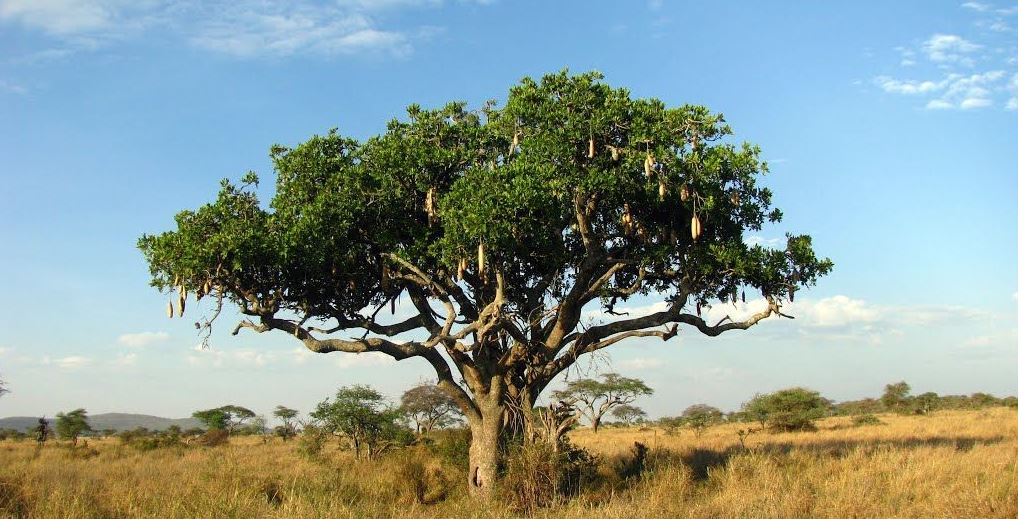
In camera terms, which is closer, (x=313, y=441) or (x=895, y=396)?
(x=313, y=441)

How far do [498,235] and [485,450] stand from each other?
5408 mm

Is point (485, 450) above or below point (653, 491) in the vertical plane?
above

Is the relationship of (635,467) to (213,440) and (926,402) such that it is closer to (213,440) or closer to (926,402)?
(213,440)

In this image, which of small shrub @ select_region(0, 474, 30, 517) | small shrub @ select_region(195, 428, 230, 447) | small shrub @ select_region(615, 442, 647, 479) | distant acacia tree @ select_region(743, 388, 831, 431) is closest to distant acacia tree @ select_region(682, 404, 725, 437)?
distant acacia tree @ select_region(743, 388, 831, 431)

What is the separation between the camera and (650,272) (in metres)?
16.6

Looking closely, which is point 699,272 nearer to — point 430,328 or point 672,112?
point 672,112

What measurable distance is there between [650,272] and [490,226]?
15.6ft

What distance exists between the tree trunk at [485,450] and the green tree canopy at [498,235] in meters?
0.04

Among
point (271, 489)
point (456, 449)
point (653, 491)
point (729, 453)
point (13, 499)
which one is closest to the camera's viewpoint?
point (13, 499)

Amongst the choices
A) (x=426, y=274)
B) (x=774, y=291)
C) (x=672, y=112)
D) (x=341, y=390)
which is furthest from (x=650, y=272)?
(x=341, y=390)

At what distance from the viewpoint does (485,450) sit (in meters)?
16.2

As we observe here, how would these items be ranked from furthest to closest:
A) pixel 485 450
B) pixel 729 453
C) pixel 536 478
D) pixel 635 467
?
1. pixel 729 453
2. pixel 635 467
3. pixel 485 450
4. pixel 536 478

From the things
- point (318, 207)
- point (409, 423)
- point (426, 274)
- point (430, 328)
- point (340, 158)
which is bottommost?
point (409, 423)

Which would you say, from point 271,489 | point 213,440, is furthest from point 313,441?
point 213,440
